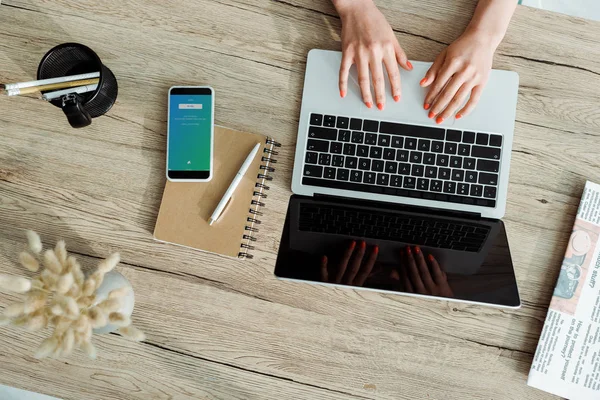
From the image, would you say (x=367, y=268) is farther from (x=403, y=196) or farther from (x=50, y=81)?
(x=50, y=81)

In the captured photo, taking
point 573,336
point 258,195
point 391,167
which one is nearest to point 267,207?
point 258,195

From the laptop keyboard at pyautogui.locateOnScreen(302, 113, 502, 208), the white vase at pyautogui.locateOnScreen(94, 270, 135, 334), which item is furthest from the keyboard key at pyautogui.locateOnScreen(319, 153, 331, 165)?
the white vase at pyautogui.locateOnScreen(94, 270, 135, 334)

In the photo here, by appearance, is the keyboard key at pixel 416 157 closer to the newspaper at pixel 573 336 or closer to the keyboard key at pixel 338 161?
the keyboard key at pixel 338 161

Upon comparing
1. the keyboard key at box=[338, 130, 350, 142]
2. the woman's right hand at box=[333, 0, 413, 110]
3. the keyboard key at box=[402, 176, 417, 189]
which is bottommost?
the keyboard key at box=[402, 176, 417, 189]

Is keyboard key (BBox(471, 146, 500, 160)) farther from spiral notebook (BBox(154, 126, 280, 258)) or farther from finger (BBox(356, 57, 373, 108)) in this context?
spiral notebook (BBox(154, 126, 280, 258))

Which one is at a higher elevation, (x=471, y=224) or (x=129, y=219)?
(x=471, y=224)

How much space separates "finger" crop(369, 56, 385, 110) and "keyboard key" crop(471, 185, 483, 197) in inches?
8.8

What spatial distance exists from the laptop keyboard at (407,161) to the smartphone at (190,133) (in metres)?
0.19

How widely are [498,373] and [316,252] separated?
405mm

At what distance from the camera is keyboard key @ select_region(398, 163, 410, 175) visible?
82 cm

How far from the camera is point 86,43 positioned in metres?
Answer: 0.89

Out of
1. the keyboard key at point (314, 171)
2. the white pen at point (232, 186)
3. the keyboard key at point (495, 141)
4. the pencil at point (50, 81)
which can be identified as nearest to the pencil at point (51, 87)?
the pencil at point (50, 81)

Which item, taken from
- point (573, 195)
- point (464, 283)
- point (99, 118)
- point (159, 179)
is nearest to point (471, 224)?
point (464, 283)

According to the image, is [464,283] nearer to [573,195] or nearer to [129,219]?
[573,195]
